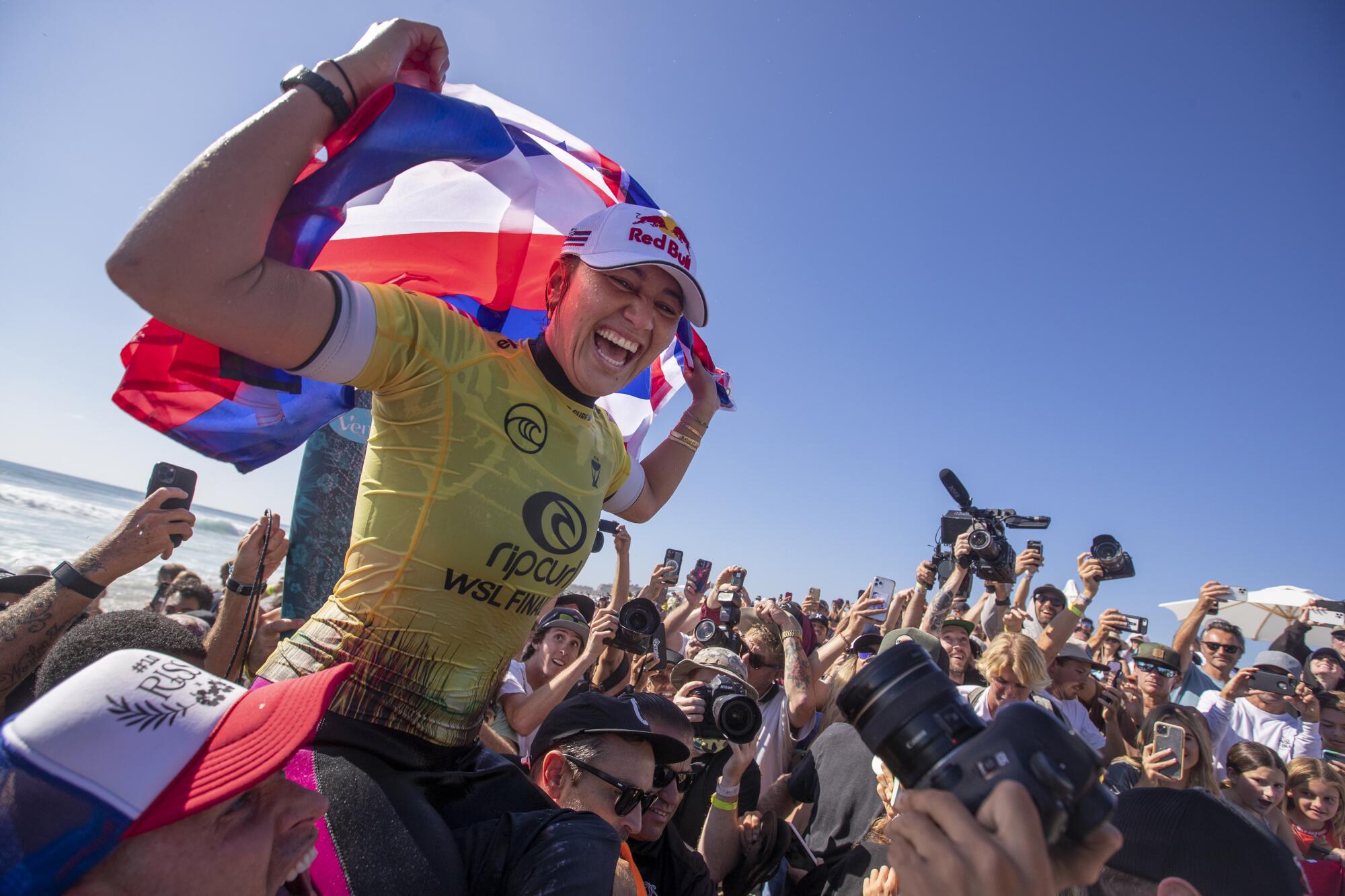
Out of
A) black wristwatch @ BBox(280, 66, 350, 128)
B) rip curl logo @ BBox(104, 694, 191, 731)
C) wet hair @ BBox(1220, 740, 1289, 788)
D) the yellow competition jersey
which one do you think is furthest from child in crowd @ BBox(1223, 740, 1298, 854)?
black wristwatch @ BBox(280, 66, 350, 128)

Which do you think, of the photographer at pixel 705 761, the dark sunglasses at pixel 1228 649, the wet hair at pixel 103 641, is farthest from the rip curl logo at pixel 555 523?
the dark sunglasses at pixel 1228 649

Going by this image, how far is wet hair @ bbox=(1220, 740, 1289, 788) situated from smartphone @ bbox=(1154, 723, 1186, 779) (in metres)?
0.73

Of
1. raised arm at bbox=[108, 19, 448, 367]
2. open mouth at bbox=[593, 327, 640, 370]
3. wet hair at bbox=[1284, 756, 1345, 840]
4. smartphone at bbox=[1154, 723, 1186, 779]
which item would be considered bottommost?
raised arm at bbox=[108, 19, 448, 367]

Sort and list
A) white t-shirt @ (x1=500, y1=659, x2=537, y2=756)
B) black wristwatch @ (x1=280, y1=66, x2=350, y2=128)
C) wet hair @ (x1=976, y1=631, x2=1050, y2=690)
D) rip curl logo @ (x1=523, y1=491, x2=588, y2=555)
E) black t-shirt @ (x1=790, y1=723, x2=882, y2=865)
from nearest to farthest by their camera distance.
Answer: black wristwatch @ (x1=280, y1=66, x2=350, y2=128) < rip curl logo @ (x1=523, y1=491, x2=588, y2=555) < black t-shirt @ (x1=790, y1=723, x2=882, y2=865) < white t-shirt @ (x1=500, y1=659, x2=537, y2=756) < wet hair @ (x1=976, y1=631, x2=1050, y2=690)

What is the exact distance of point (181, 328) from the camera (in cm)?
135

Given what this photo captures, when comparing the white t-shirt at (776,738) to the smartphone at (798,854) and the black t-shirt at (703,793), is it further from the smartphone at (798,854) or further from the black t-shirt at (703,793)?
the smartphone at (798,854)

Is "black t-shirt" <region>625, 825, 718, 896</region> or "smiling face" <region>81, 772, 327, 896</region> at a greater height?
"smiling face" <region>81, 772, 327, 896</region>

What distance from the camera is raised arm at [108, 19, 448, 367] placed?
51.3 inches

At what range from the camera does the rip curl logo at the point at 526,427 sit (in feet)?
5.85

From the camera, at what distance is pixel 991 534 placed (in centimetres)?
623

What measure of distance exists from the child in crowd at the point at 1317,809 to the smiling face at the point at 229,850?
5.60 metres

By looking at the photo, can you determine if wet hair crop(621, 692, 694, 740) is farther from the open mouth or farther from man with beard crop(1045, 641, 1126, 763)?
man with beard crop(1045, 641, 1126, 763)

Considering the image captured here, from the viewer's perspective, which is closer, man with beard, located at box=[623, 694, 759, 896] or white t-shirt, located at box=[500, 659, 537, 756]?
man with beard, located at box=[623, 694, 759, 896]

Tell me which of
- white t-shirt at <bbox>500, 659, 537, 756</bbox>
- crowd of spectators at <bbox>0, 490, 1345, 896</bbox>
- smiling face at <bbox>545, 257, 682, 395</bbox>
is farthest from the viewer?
white t-shirt at <bbox>500, 659, 537, 756</bbox>
